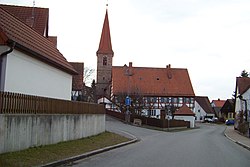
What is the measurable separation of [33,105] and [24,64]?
4279mm

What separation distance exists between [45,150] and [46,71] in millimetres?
8048

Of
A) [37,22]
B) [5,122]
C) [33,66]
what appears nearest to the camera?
[5,122]

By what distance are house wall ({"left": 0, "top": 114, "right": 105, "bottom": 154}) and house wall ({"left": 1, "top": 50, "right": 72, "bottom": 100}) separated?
8.28 ft

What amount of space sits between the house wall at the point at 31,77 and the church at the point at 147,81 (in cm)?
5331

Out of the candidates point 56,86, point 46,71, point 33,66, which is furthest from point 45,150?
point 56,86

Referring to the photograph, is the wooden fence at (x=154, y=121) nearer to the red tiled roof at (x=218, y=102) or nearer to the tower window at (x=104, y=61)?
the tower window at (x=104, y=61)

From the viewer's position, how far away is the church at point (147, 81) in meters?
82.1

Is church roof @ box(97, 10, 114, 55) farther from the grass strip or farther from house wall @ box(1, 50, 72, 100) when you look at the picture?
the grass strip

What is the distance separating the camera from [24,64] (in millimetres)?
18562

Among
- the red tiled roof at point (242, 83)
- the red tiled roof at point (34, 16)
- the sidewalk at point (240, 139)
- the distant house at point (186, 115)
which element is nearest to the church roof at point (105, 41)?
the distant house at point (186, 115)

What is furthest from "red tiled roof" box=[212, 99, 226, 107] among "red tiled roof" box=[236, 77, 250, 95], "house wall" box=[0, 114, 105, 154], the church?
"house wall" box=[0, 114, 105, 154]

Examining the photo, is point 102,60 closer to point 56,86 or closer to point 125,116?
point 125,116

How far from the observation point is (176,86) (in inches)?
3359

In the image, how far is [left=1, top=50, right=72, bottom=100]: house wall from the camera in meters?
17.2
